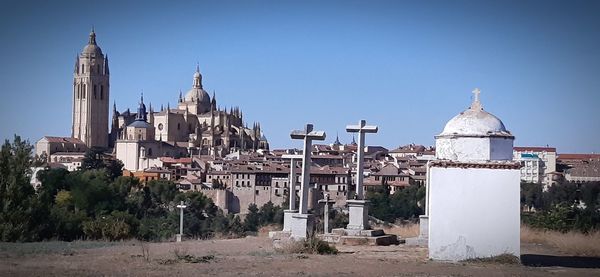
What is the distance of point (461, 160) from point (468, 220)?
1.00 metres

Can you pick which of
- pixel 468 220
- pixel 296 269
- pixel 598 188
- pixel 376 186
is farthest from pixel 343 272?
pixel 376 186

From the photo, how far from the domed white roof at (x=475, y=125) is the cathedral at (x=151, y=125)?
8750 cm

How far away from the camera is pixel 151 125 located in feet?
362

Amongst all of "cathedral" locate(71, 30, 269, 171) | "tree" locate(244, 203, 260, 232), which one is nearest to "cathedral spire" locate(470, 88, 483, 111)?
"tree" locate(244, 203, 260, 232)

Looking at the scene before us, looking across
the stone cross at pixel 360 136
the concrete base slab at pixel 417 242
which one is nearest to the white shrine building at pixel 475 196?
the concrete base slab at pixel 417 242

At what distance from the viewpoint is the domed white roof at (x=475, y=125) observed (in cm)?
1475

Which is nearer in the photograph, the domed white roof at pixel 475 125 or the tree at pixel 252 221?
the domed white roof at pixel 475 125

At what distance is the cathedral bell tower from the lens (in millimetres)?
120375

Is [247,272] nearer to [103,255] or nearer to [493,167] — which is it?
[103,255]

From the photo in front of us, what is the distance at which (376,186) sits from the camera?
7150cm

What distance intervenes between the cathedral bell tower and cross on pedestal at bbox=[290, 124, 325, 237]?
4108 inches

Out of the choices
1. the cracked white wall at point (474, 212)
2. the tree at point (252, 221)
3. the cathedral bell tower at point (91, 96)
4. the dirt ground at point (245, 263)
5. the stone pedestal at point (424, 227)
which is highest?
the cathedral bell tower at point (91, 96)

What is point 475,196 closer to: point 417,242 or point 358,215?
point 417,242

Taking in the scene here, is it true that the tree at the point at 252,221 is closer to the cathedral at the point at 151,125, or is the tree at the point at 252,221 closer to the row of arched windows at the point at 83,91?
the cathedral at the point at 151,125
